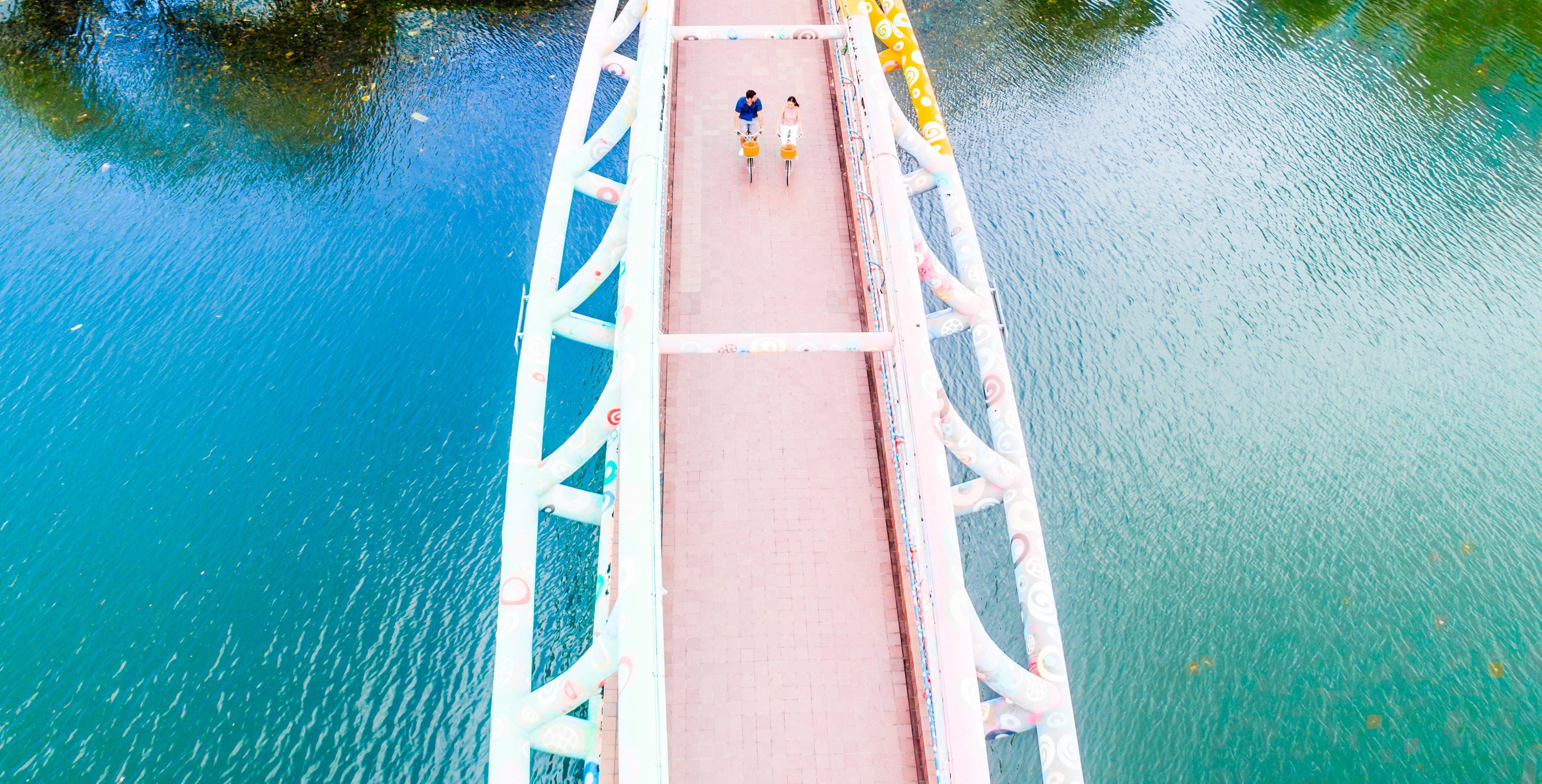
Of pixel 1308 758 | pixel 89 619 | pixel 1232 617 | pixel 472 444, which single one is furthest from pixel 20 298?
pixel 1308 758

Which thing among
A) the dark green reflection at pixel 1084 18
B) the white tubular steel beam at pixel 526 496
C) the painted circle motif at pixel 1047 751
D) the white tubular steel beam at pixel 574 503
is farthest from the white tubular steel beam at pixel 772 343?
the dark green reflection at pixel 1084 18

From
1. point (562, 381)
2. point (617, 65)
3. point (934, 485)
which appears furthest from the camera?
point (562, 381)

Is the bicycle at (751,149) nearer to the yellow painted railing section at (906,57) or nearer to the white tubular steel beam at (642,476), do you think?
the white tubular steel beam at (642,476)

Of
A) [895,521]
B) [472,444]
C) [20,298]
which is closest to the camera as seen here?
[895,521]

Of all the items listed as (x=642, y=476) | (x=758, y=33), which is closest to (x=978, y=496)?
(x=642, y=476)

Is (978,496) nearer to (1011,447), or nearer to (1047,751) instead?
(1011,447)

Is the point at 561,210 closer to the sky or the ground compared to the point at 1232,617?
closer to the sky

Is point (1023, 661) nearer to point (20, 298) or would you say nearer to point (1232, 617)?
point (1232, 617)
